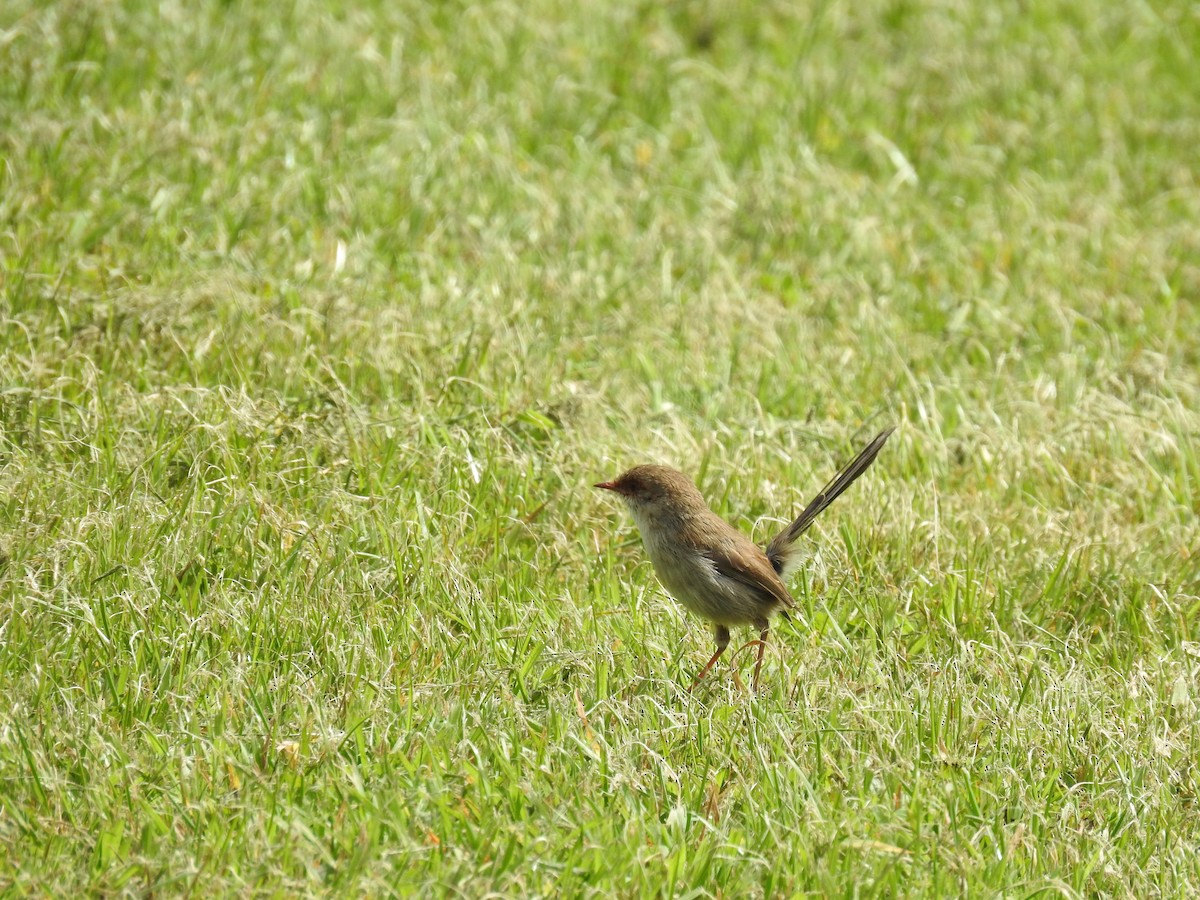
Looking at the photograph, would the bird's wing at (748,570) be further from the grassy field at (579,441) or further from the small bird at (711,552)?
the grassy field at (579,441)

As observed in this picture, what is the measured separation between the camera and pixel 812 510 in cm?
562

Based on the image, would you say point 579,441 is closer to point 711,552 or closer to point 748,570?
point 711,552

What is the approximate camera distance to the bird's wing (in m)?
5.31

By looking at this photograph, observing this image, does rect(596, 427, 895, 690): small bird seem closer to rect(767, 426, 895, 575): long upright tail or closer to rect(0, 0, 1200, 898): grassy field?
rect(767, 426, 895, 575): long upright tail

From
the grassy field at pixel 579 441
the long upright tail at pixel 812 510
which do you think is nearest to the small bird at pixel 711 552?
the long upright tail at pixel 812 510

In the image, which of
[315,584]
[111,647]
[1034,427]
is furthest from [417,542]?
[1034,427]

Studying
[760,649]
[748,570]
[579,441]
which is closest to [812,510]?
[748,570]

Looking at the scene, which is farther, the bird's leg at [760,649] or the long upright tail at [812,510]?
the long upright tail at [812,510]

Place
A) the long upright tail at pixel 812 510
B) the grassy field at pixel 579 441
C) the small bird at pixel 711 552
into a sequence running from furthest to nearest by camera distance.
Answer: the long upright tail at pixel 812 510, the small bird at pixel 711 552, the grassy field at pixel 579 441

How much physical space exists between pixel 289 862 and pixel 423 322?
11.3ft

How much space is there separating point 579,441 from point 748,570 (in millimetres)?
1243

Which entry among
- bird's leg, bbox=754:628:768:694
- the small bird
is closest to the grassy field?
bird's leg, bbox=754:628:768:694

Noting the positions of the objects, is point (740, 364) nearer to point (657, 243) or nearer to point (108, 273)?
point (657, 243)

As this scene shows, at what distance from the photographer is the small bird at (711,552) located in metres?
5.30
